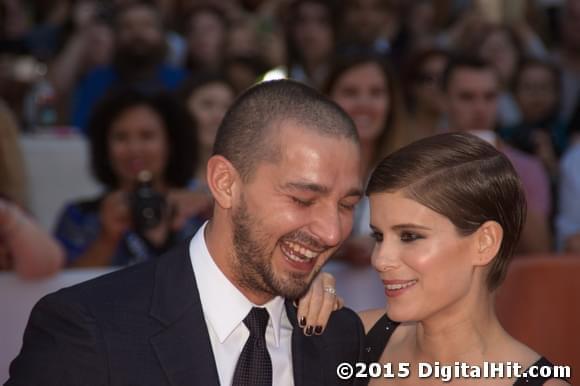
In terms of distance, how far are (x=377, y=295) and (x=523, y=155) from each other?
6.78ft

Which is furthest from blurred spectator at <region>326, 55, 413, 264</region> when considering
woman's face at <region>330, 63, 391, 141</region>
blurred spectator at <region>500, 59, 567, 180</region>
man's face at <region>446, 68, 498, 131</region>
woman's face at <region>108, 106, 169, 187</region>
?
blurred spectator at <region>500, 59, 567, 180</region>

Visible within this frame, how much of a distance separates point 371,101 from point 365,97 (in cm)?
4

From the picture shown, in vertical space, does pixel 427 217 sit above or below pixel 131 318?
above

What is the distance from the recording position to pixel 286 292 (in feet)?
10.3

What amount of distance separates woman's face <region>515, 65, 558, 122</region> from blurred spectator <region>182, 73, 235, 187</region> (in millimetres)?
2517

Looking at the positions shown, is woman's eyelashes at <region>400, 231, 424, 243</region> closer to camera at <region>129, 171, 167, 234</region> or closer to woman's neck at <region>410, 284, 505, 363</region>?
→ woman's neck at <region>410, 284, 505, 363</region>

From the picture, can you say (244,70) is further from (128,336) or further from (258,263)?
(128,336)

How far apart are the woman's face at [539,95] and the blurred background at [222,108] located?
0.01m

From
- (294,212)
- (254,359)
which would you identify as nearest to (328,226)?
(294,212)

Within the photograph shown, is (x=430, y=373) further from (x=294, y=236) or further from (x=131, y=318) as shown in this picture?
(x=131, y=318)

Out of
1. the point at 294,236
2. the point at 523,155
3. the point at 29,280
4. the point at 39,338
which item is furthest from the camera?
the point at 523,155

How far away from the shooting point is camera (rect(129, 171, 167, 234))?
4.96 meters

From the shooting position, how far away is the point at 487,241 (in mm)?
3215

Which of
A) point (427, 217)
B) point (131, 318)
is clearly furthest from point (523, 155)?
point (131, 318)
